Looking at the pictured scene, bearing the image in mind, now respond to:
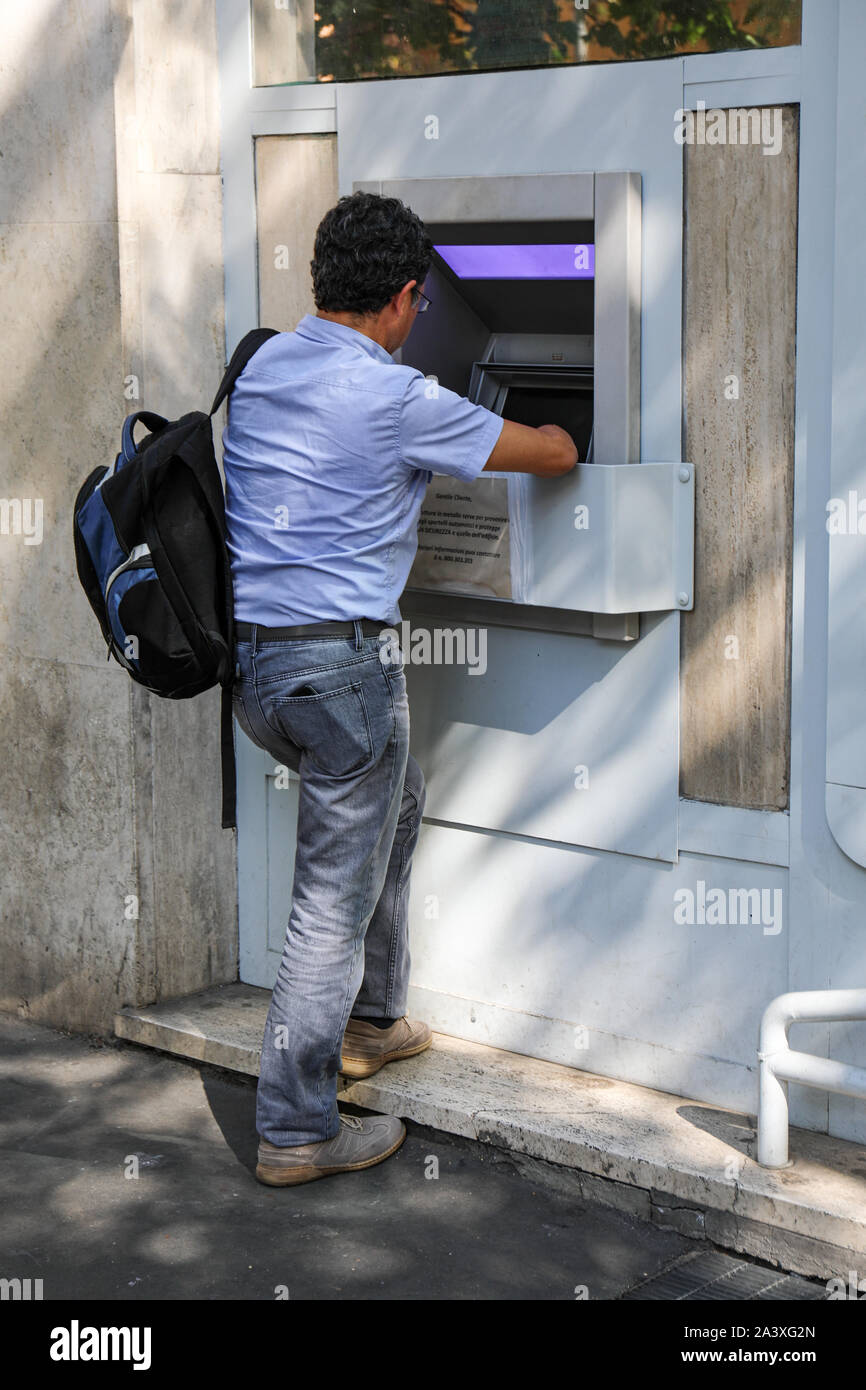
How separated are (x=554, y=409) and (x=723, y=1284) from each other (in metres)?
1.80

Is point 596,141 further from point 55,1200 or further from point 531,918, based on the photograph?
point 55,1200

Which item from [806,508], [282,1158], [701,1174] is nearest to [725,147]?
[806,508]

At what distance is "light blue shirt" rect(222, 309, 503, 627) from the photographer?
3.14m

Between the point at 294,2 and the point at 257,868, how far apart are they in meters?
2.08

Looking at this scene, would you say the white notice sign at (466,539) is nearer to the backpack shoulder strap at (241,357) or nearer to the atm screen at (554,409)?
the atm screen at (554,409)

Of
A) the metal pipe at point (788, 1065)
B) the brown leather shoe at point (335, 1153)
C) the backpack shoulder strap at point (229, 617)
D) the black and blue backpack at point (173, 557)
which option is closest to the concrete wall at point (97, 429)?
the backpack shoulder strap at point (229, 617)

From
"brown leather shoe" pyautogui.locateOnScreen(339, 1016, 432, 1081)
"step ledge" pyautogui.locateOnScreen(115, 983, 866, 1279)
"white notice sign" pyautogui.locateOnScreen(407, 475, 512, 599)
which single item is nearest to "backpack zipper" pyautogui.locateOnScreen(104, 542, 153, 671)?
"white notice sign" pyautogui.locateOnScreen(407, 475, 512, 599)

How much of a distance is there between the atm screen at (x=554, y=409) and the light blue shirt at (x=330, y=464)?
Result: 43 cm

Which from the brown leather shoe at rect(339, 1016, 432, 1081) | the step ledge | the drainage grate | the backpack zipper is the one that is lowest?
the drainage grate

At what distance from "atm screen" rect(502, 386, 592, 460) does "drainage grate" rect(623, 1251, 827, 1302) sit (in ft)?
5.38

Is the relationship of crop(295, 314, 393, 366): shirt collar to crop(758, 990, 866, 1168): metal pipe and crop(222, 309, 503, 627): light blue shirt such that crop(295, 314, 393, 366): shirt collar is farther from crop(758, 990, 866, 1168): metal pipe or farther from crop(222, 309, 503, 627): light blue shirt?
crop(758, 990, 866, 1168): metal pipe

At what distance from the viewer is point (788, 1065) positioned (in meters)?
3.14

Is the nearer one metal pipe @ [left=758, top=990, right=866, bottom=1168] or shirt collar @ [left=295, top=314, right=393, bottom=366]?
metal pipe @ [left=758, top=990, right=866, bottom=1168]
